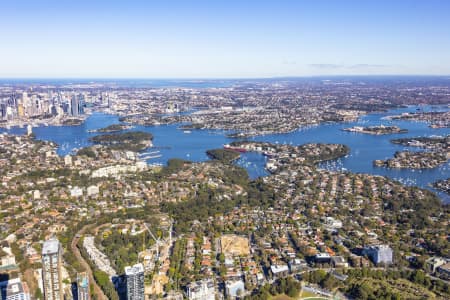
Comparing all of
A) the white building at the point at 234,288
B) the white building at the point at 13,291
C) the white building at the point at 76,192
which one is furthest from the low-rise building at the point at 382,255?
the white building at the point at 76,192

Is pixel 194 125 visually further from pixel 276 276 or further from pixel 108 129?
pixel 276 276

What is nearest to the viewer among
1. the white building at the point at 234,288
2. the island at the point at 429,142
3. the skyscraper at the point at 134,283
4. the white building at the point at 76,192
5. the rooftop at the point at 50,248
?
the rooftop at the point at 50,248

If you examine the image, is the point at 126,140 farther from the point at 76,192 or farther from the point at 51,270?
the point at 51,270

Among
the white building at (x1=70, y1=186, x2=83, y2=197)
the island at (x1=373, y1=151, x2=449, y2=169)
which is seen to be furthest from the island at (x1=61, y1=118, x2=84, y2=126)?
the island at (x1=373, y1=151, x2=449, y2=169)

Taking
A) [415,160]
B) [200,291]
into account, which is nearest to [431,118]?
[415,160]

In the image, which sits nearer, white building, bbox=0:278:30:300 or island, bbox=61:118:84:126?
white building, bbox=0:278:30:300

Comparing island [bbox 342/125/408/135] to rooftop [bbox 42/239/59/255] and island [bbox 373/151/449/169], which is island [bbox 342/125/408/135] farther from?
rooftop [bbox 42/239/59/255]

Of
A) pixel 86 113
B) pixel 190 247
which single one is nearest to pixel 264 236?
pixel 190 247

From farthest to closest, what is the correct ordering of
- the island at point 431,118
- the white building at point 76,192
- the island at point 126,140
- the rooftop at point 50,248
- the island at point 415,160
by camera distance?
the island at point 431,118, the island at point 126,140, the island at point 415,160, the white building at point 76,192, the rooftop at point 50,248

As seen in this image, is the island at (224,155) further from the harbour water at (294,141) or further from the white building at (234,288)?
the white building at (234,288)
